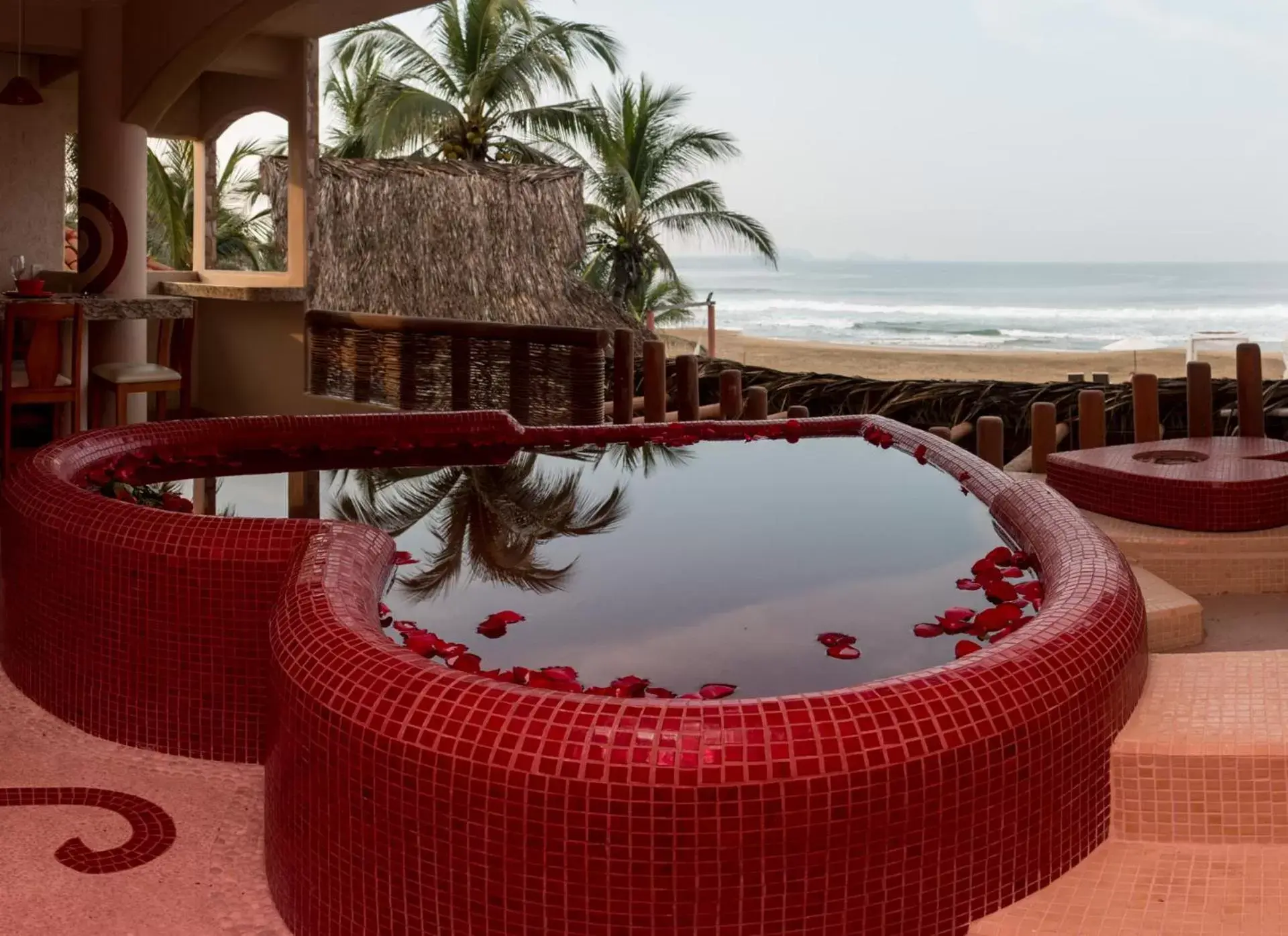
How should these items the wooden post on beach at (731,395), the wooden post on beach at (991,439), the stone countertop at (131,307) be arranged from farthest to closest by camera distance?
the wooden post on beach at (731,395) < the wooden post on beach at (991,439) < the stone countertop at (131,307)

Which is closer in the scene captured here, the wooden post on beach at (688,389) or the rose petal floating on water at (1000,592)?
the rose petal floating on water at (1000,592)

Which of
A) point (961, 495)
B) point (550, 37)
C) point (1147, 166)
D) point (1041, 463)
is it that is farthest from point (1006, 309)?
point (961, 495)

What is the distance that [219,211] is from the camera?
2205 cm

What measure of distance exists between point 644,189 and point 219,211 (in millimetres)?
6821

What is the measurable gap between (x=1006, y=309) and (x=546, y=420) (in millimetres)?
36943

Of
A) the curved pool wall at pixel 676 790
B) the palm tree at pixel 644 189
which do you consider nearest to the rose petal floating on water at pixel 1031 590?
the curved pool wall at pixel 676 790

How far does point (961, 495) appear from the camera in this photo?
4.22 metres

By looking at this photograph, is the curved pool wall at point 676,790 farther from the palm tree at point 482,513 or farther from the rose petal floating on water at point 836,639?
the palm tree at point 482,513

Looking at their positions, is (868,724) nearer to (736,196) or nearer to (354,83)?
(354,83)

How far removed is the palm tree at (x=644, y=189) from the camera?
22578 mm

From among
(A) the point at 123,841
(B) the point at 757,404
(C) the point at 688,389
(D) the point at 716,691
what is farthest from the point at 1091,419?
(A) the point at 123,841

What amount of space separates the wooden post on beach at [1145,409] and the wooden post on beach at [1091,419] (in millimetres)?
179

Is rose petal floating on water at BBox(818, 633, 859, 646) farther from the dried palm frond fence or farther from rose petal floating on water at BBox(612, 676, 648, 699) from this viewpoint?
the dried palm frond fence

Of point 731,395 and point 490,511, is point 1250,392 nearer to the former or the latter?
point 731,395
